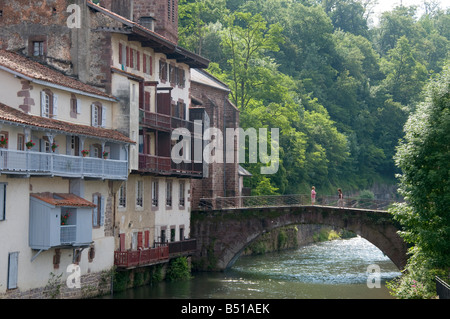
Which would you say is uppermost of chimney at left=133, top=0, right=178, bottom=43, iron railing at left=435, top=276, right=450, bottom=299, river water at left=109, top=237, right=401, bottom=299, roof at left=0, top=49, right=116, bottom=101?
chimney at left=133, top=0, right=178, bottom=43

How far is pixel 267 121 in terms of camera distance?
268 ft

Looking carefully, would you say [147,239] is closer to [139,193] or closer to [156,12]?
[139,193]

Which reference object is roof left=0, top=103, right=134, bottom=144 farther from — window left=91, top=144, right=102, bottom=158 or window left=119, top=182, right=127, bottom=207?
window left=119, top=182, right=127, bottom=207

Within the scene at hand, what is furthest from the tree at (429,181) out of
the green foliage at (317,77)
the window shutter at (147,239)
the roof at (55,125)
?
the green foliage at (317,77)

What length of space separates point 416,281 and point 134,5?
30.1 meters

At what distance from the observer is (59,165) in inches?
1606

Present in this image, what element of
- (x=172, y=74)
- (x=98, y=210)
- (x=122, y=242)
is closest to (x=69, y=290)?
(x=98, y=210)

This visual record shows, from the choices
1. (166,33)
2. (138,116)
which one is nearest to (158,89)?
(138,116)

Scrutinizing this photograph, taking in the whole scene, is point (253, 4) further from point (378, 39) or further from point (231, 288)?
point (231, 288)

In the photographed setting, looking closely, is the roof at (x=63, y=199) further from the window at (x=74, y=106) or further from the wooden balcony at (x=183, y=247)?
the wooden balcony at (x=183, y=247)

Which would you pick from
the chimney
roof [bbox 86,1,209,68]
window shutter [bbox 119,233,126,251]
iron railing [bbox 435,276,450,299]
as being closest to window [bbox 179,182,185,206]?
roof [bbox 86,1,209,68]

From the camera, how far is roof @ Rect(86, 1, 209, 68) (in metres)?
48.7

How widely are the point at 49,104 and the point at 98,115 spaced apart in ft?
15.8

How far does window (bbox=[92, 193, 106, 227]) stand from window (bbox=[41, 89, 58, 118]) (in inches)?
213
